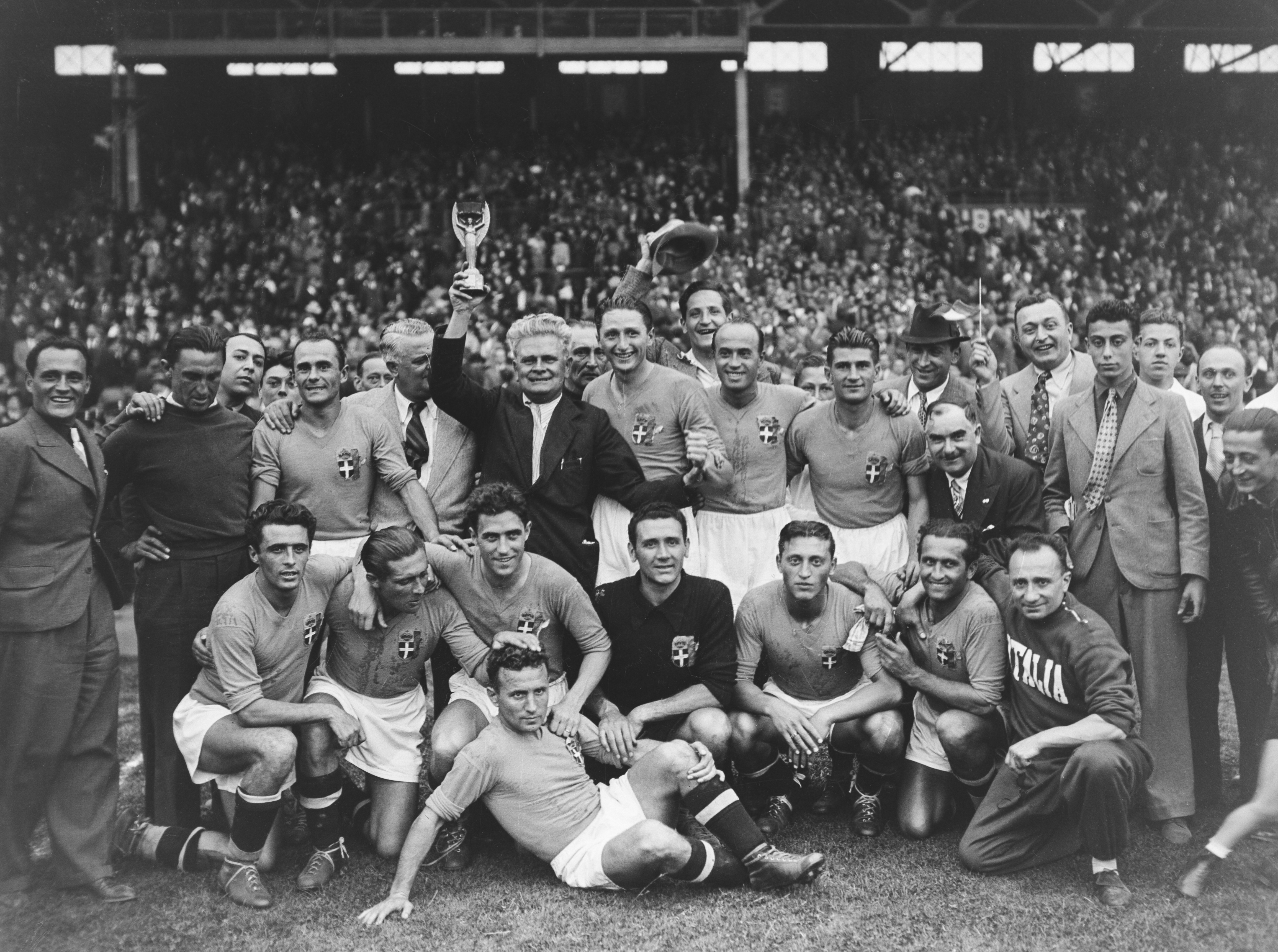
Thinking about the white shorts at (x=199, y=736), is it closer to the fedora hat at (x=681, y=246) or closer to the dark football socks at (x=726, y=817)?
the dark football socks at (x=726, y=817)

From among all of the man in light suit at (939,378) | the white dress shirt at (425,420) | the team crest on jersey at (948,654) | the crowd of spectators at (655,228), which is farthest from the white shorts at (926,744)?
the crowd of spectators at (655,228)

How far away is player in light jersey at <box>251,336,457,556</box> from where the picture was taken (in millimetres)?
5395

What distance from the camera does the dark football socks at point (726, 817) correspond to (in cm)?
461

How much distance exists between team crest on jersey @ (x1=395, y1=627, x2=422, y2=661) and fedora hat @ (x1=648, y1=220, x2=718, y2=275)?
2.57 meters

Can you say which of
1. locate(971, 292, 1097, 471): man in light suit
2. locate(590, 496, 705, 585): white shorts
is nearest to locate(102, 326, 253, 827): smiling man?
locate(590, 496, 705, 585): white shorts

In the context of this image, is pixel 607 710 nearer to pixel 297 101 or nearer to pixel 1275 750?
pixel 1275 750

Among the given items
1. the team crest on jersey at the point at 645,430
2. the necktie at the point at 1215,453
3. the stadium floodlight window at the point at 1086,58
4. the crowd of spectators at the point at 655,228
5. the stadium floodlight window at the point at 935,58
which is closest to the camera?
the necktie at the point at 1215,453

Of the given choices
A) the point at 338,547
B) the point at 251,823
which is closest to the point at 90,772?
the point at 251,823

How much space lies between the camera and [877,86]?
29.1 m

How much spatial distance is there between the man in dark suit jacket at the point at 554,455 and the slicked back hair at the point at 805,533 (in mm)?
530

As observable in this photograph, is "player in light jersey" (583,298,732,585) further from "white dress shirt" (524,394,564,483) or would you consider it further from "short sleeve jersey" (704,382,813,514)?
"white dress shirt" (524,394,564,483)

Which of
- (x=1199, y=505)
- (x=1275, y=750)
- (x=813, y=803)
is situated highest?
(x=1199, y=505)

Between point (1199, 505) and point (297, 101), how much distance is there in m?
26.0

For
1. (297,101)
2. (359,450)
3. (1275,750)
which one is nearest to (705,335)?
(359,450)
